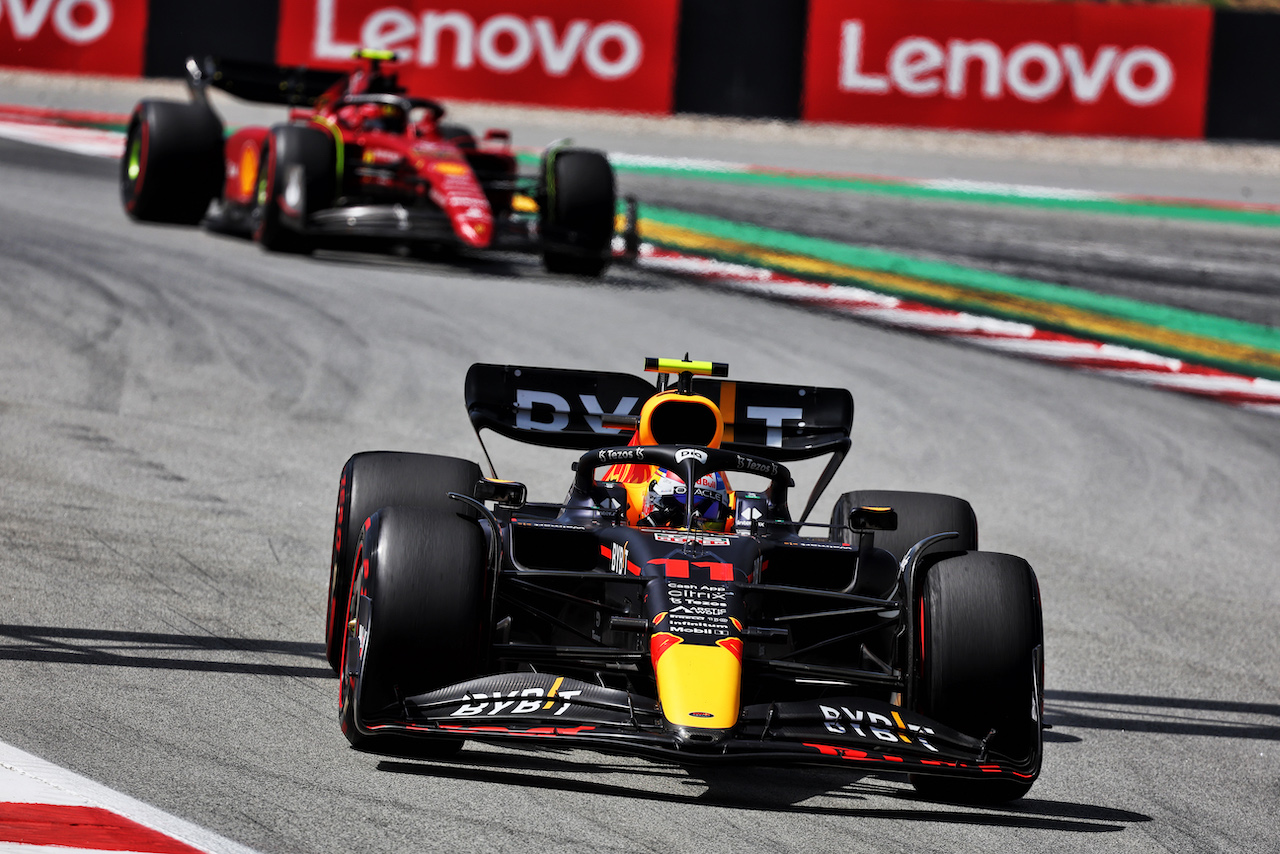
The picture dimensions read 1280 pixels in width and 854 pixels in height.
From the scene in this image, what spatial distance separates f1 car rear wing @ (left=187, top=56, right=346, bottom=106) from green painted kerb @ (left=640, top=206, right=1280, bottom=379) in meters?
3.70

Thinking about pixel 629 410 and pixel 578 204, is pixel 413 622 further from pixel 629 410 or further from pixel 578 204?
pixel 578 204

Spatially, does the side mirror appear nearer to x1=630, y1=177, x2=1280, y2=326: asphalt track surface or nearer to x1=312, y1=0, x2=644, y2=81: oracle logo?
x1=630, y1=177, x2=1280, y2=326: asphalt track surface

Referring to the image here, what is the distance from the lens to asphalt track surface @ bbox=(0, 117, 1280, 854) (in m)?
5.81

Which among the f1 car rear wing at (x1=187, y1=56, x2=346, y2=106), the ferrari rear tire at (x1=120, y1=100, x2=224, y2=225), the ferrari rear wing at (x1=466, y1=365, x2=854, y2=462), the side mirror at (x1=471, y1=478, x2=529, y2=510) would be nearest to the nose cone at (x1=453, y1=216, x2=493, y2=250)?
the f1 car rear wing at (x1=187, y1=56, x2=346, y2=106)

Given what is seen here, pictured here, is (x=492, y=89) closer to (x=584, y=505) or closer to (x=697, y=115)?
(x=697, y=115)

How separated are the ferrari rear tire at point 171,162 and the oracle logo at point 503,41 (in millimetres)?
6995

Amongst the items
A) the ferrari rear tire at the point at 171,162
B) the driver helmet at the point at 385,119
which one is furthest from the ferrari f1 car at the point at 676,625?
the ferrari rear tire at the point at 171,162

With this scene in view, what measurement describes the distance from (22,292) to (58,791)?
9.86 meters

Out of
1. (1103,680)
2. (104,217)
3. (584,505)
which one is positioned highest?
(104,217)

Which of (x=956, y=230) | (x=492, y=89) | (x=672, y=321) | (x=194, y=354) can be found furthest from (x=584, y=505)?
(x=492, y=89)

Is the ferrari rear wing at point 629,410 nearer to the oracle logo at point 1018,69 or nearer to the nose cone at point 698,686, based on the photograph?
the nose cone at point 698,686

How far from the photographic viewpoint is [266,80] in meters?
17.5

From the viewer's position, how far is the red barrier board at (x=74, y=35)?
24.1m

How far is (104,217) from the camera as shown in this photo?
1798 cm
